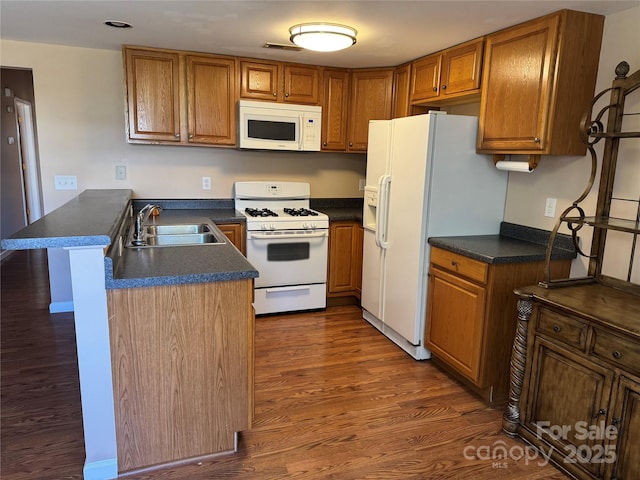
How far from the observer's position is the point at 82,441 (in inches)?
82.7

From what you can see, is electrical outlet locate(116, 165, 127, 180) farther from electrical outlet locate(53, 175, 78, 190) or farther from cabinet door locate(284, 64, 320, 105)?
cabinet door locate(284, 64, 320, 105)

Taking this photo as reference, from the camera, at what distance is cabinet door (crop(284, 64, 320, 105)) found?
3.79 meters

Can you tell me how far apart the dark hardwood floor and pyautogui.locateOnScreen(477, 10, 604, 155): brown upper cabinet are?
1.57m

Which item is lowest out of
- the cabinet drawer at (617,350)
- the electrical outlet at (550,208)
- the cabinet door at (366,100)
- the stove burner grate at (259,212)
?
the cabinet drawer at (617,350)

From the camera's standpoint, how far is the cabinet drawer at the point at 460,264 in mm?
2479

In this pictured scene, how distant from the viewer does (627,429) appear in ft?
5.60

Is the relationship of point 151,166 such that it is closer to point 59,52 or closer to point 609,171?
point 59,52

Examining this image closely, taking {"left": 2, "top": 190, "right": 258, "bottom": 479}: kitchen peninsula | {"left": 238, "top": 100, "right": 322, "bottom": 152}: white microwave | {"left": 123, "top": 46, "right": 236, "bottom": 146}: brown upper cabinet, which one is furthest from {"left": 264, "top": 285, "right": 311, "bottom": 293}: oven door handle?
{"left": 2, "top": 190, "right": 258, "bottom": 479}: kitchen peninsula

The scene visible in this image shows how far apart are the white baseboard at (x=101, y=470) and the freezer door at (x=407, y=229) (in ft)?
6.47

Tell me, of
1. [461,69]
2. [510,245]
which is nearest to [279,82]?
[461,69]

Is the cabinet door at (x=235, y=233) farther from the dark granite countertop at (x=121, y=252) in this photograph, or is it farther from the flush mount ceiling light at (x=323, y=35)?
the flush mount ceiling light at (x=323, y=35)

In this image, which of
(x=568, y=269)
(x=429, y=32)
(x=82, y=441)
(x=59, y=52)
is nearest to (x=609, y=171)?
(x=568, y=269)

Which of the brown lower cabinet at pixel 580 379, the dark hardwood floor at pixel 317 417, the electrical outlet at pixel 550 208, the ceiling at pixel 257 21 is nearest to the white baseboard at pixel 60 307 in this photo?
the dark hardwood floor at pixel 317 417

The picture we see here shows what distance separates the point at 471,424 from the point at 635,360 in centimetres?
96
